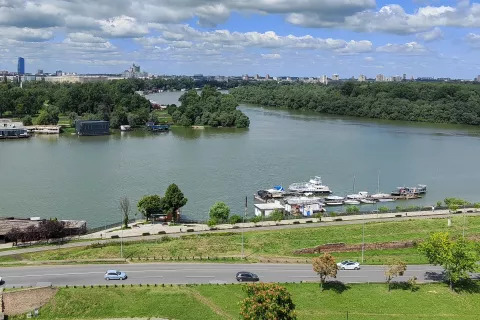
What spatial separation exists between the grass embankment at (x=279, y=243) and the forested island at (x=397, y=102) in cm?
6604

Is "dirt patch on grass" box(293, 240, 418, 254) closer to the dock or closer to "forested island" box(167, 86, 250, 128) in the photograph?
"forested island" box(167, 86, 250, 128)

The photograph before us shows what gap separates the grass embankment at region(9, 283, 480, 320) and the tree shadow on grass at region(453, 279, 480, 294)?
0.29 metres

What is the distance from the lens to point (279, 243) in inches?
968

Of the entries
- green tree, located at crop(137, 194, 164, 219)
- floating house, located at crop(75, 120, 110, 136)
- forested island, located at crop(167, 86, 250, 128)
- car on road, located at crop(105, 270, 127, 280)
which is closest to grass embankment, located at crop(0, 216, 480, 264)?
car on road, located at crop(105, 270, 127, 280)

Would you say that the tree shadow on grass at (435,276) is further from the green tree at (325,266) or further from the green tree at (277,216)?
the green tree at (277,216)

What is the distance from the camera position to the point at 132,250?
907 inches

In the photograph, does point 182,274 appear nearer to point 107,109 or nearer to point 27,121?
point 27,121

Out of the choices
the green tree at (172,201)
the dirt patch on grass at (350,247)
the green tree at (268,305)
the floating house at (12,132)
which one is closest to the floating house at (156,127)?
the floating house at (12,132)

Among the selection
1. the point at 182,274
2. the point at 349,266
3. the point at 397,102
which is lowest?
the point at 182,274

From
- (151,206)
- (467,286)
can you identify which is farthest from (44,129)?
(467,286)

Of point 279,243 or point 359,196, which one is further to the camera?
point 359,196

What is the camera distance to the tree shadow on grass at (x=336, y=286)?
1877cm

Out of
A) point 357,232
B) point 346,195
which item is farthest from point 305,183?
point 357,232

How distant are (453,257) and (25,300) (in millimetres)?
15530
